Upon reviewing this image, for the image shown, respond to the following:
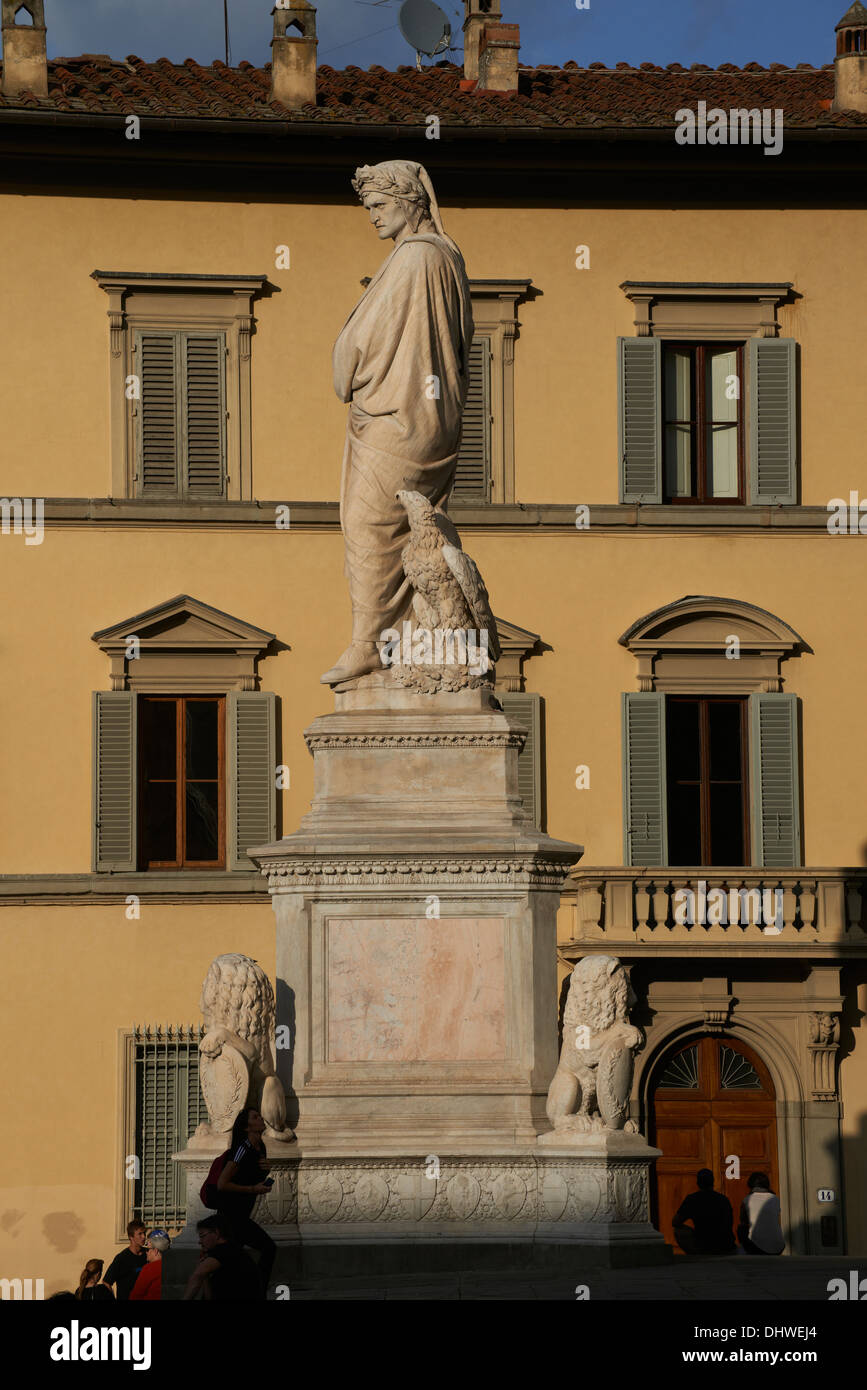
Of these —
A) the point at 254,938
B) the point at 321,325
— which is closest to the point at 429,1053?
the point at 254,938

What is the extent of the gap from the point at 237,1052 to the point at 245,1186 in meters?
0.98

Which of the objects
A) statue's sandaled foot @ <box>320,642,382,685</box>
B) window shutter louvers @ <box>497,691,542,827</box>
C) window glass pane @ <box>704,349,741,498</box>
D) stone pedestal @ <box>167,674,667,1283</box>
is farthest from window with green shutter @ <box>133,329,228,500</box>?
stone pedestal @ <box>167,674,667,1283</box>

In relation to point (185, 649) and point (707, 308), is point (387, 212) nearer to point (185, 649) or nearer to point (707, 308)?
point (185, 649)

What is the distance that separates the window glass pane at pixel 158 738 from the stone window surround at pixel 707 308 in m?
6.58

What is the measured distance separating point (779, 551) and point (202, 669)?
20.8ft

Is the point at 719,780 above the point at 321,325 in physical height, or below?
below

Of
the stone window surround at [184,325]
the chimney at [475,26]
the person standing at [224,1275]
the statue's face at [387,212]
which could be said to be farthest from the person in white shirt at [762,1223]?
the chimney at [475,26]

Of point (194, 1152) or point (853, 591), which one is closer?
point (194, 1152)

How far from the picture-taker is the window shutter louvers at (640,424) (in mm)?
28656

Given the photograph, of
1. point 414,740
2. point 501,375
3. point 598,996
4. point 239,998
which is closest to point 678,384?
point 501,375

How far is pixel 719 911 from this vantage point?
27.1 metres

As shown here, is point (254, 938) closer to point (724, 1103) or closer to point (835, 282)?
point (724, 1103)

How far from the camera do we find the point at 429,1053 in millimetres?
13203
